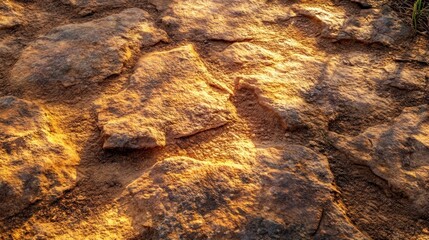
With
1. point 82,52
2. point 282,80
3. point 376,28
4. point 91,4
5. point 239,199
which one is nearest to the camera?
point 239,199

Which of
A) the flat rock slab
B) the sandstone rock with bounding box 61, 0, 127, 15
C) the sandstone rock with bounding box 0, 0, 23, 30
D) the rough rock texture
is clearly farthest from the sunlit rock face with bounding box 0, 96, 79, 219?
the sandstone rock with bounding box 61, 0, 127, 15

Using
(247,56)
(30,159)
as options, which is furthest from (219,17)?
(30,159)

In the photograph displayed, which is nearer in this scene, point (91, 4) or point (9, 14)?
point (9, 14)

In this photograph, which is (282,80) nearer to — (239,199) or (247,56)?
(247,56)

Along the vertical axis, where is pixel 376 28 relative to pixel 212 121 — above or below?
above

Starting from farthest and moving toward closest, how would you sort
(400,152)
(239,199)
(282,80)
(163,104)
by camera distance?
(282,80) → (163,104) → (400,152) → (239,199)

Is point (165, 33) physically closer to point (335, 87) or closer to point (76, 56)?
point (76, 56)

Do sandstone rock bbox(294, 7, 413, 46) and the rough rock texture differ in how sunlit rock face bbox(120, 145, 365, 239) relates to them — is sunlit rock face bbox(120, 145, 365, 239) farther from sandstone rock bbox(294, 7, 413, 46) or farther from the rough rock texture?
sandstone rock bbox(294, 7, 413, 46)
